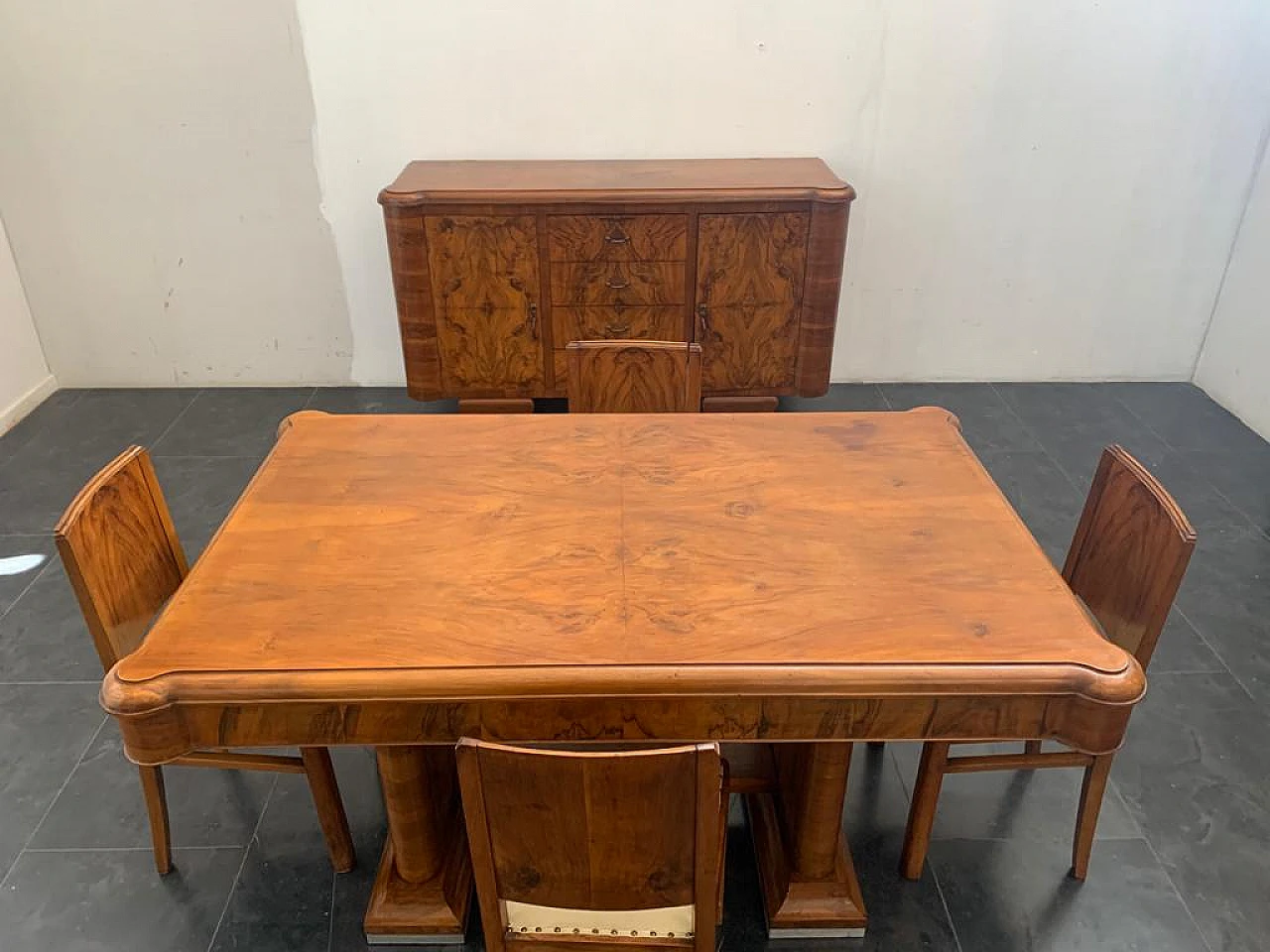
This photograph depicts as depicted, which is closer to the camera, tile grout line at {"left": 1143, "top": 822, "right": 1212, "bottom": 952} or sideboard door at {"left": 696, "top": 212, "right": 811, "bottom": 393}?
tile grout line at {"left": 1143, "top": 822, "right": 1212, "bottom": 952}

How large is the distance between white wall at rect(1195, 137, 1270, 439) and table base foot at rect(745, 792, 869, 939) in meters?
2.78

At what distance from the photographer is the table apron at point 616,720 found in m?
1.26

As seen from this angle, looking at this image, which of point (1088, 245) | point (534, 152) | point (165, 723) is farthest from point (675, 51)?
point (165, 723)

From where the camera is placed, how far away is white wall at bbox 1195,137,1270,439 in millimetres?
3463

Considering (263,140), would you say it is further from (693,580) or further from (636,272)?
(693,580)

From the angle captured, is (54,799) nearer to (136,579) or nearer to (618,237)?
(136,579)

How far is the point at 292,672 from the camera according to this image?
1250 millimetres

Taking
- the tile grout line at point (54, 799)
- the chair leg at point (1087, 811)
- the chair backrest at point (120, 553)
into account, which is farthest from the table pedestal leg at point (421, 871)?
the chair leg at point (1087, 811)

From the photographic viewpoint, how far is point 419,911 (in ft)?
5.54

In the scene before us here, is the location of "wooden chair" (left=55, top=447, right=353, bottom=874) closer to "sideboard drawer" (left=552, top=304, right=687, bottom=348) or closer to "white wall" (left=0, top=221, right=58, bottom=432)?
"sideboard drawer" (left=552, top=304, right=687, bottom=348)

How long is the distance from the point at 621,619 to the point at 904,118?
275cm

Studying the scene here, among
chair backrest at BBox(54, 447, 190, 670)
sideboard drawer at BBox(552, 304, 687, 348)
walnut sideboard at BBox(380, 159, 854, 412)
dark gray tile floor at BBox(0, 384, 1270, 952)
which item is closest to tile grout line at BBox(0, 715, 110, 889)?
dark gray tile floor at BBox(0, 384, 1270, 952)

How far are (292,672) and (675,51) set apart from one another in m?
2.75

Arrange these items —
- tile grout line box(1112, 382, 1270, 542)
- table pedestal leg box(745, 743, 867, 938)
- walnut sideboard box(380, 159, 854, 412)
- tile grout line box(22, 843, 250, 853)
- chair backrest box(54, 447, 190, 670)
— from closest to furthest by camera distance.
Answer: chair backrest box(54, 447, 190, 670), table pedestal leg box(745, 743, 867, 938), tile grout line box(22, 843, 250, 853), tile grout line box(1112, 382, 1270, 542), walnut sideboard box(380, 159, 854, 412)
